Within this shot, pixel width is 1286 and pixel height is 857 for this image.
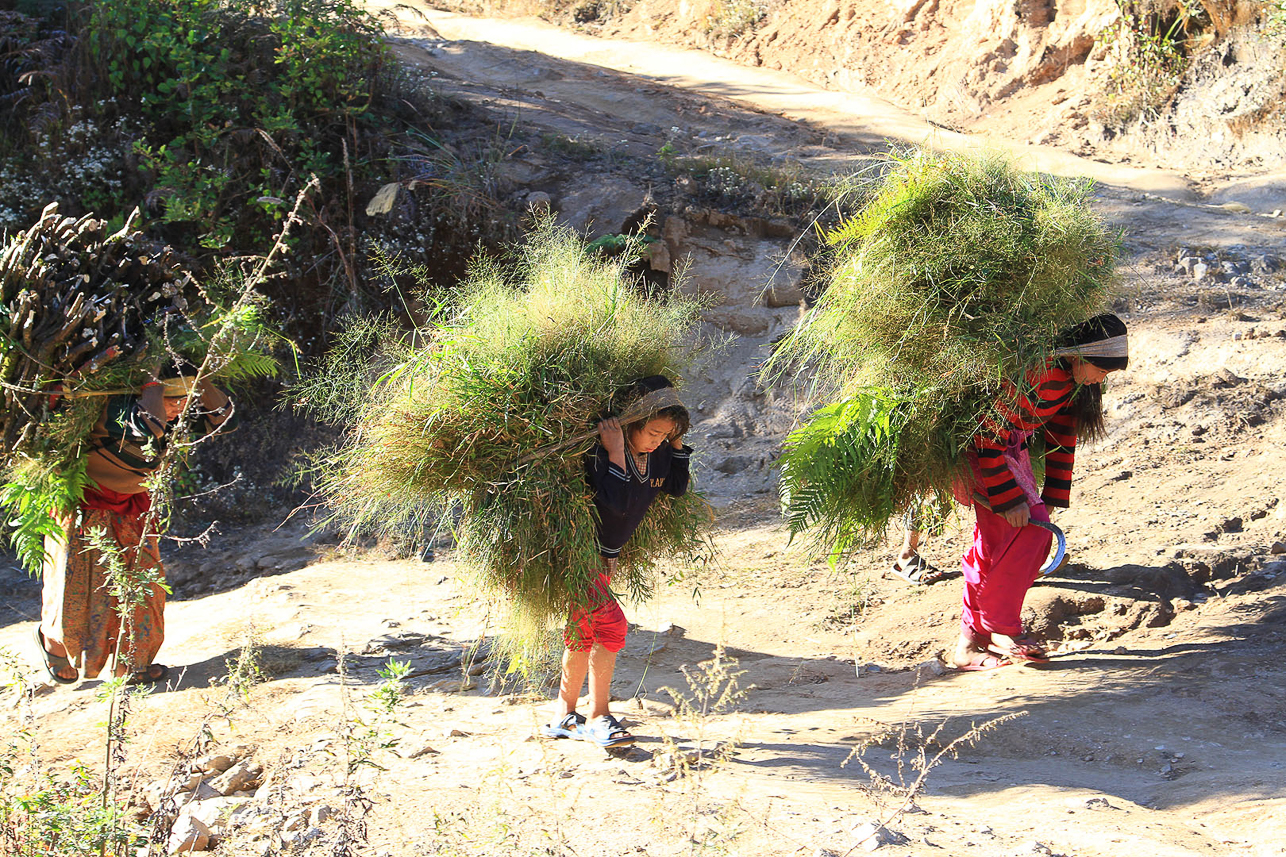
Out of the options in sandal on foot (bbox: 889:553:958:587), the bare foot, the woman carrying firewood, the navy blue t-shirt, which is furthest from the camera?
sandal on foot (bbox: 889:553:958:587)

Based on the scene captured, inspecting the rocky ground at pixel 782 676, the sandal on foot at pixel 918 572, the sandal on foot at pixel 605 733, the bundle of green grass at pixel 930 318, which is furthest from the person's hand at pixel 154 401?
the sandal on foot at pixel 918 572

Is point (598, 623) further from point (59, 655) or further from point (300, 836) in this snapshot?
point (59, 655)

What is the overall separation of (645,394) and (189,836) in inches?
74.1

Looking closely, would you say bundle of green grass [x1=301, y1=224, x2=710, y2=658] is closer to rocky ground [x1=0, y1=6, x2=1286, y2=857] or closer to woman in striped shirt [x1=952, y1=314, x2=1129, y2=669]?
rocky ground [x1=0, y1=6, x2=1286, y2=857]

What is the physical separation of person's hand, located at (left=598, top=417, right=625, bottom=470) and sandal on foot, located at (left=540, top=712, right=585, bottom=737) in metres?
0.96

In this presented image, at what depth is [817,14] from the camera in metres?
14.8

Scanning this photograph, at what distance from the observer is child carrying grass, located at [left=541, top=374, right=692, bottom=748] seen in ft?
10.5

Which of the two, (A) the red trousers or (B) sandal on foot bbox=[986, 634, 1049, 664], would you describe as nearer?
(A) the red trousers

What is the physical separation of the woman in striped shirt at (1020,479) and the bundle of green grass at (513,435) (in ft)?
4.33

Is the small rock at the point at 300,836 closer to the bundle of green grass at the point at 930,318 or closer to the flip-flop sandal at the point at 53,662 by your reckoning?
the bundle of green grass at the point at 930,318

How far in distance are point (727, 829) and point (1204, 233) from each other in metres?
7.20

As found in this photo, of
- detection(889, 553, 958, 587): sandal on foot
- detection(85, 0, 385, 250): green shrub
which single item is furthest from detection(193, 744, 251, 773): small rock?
detection(85, 0, 385, 250): green shrub

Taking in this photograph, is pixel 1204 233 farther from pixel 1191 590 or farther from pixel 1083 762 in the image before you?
pixel 1083 762

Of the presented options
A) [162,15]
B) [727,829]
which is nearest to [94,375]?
[727,829]
